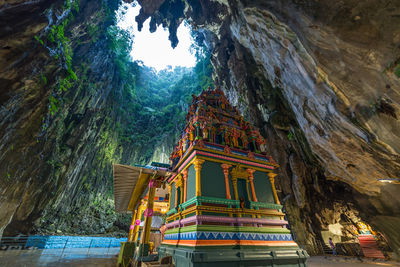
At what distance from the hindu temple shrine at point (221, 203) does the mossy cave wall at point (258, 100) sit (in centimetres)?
463

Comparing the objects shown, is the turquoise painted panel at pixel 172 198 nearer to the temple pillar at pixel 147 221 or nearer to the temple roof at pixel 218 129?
the temple pillar at pixel 147 221

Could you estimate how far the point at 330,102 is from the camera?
26.2 feet

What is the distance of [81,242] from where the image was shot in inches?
789

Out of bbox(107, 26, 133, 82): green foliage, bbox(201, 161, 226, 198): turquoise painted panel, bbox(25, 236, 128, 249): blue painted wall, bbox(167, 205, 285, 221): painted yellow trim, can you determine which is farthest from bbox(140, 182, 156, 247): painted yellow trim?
bbox(107, 26, 133, 82): green foliage

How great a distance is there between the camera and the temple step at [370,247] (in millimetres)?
12200

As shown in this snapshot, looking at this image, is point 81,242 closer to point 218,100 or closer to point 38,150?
point 38,150

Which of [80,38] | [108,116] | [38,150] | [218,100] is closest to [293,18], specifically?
[218,100]

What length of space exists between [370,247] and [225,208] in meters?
14.2

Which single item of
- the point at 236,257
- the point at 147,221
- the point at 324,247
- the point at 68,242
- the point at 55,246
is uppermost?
the point at 147,221

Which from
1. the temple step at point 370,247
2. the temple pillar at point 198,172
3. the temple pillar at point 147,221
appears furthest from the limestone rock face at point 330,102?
the temple pillar at point 147,221

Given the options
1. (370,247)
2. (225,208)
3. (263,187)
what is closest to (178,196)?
(225,208)

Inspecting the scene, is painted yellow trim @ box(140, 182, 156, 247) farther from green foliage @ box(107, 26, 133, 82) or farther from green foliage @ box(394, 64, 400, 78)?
green foliage @ box(107, 26, 133, 82)

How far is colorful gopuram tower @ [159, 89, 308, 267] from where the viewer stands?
19.9 ft

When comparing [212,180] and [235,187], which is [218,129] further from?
[235,187]
